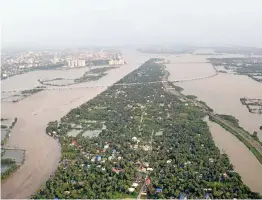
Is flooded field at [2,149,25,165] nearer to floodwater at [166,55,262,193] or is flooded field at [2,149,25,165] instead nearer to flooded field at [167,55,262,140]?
floodwater at [166,55,262,193]

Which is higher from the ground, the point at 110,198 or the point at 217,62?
the point at 217,62

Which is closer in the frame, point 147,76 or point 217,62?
point 147,76

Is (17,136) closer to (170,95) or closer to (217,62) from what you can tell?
(170,95)

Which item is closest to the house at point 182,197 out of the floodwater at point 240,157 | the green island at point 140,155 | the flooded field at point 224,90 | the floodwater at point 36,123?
the green island at point 140,155

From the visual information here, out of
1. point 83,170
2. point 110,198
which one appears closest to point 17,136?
point 83,170

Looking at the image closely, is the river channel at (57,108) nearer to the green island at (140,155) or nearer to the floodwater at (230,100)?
the floodwater at (230,100)

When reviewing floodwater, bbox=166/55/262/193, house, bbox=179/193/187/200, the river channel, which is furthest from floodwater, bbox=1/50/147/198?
floodwater, bbox=166/55/262/193

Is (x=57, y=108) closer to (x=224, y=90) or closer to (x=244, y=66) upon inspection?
(x=224, y=90)
